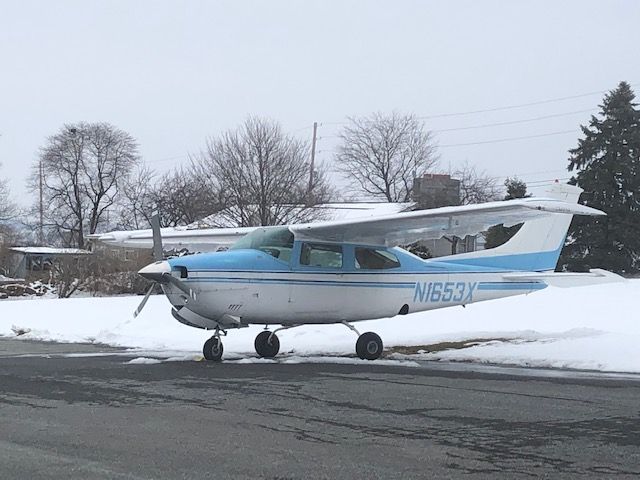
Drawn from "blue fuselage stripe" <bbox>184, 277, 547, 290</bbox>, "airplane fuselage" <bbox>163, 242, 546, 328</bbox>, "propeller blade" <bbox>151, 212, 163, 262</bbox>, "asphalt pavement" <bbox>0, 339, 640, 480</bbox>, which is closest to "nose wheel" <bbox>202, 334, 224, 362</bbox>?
"airplane fuselage" <bbox>163, 242, 546, 328</bbox>

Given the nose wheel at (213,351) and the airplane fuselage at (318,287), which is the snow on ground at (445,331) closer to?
the nose wheel at (213,351)

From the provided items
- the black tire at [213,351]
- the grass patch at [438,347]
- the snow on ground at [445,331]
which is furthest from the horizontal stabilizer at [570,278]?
the black tire at [213,351]

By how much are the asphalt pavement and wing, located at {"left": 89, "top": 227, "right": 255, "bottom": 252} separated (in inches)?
199

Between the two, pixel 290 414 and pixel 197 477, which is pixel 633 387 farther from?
pixel 197 477

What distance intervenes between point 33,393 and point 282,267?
519cm

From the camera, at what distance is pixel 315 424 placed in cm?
752

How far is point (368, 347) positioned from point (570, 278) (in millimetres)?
3656

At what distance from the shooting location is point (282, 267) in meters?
13.9

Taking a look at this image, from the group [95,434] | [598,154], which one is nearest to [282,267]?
[95,434]

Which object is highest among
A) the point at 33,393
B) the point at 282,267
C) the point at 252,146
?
the point at 252,146

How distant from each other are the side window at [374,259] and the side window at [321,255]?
16.0 inches

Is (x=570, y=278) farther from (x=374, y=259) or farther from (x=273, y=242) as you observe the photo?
(x=273, y=242)

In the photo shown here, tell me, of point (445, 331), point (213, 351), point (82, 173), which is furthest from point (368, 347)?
point (82, 173)

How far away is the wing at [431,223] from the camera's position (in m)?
12.3
